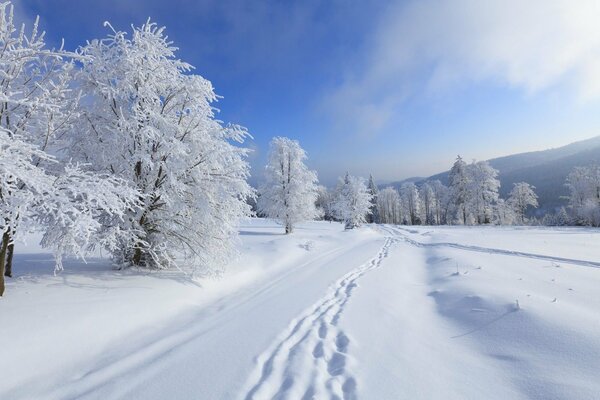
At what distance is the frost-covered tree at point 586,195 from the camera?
42312mm

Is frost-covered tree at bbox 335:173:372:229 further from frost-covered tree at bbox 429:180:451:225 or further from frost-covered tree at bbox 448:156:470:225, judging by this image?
frost-covered tree at bbox 429:180:451:225

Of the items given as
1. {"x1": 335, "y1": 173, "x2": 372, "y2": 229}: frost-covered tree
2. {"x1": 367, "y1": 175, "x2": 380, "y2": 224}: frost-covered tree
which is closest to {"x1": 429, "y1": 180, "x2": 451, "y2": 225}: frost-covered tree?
{"x1": 367, "y1": 175, "x2": 380, "y2": 224}: frost-covered tree

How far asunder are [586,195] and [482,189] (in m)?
15.2

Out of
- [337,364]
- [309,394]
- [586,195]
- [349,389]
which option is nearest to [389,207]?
[586,195]

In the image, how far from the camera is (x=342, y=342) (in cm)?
511

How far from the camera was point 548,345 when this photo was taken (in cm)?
423

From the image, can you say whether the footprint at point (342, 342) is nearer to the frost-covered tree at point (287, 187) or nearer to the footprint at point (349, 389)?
the footprint at point (349, 389)

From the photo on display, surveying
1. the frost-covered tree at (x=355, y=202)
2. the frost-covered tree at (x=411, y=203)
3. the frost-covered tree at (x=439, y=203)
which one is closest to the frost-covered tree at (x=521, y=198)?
the frost-covered tree at (x=439, y=203)

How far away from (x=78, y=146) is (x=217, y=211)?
4301 mm

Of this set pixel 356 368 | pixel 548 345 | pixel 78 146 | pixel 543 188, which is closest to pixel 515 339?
pixel 548 345

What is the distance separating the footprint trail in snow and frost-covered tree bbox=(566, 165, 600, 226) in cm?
5428

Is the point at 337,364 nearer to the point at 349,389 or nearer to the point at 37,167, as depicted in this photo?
the point at 349,389

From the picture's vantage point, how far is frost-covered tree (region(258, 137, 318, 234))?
98.8ft

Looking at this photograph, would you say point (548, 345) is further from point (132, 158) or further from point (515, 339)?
point (132, 158)
